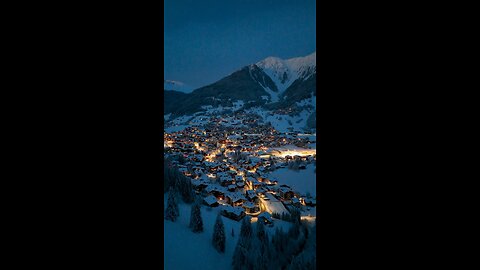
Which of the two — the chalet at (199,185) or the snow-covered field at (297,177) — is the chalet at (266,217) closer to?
the snow-covered field at (297,177)

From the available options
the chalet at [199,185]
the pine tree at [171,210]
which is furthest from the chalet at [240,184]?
the pine tree at [171,210]

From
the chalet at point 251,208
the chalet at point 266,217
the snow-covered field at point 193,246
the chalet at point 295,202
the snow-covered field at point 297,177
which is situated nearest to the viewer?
the snow-covered field at point 193,246

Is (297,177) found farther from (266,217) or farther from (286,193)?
(266,217)

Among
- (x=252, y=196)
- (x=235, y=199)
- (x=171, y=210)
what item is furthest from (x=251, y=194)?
(x=171, y=210)
